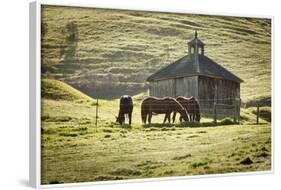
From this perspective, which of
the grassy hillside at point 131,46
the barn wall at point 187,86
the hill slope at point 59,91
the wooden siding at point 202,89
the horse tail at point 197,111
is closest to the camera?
the hill slope at point 59,91

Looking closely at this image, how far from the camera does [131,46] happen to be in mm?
8930

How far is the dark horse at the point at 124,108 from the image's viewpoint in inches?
347

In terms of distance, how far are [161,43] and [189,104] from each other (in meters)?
0.95

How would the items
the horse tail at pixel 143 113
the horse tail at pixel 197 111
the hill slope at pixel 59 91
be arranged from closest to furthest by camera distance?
the hill slope at pixel 59 91, the horse tail at pixel 143 113, the horse tail at pixel 197 111

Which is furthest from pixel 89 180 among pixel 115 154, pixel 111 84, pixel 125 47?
pixel 125 47

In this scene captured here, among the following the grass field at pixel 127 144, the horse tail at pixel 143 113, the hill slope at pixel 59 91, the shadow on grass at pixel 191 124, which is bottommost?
the grass field at pixel 127 144

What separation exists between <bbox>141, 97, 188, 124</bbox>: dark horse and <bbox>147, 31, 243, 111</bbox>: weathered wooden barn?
83mm

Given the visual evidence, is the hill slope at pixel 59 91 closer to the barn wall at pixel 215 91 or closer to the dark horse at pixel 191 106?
the dark horse at pixel 191 106

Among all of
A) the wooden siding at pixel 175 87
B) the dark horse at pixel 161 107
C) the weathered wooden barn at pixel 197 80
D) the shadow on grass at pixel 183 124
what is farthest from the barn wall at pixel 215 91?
the dark horse at pixel 161 107

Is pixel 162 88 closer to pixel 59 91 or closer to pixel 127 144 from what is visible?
pixel 127 144

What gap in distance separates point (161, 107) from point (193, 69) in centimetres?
74

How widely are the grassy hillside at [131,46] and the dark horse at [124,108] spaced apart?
10 cm

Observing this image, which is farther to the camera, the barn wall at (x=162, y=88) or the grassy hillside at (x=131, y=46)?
the barn wall at (x=162, y=88)

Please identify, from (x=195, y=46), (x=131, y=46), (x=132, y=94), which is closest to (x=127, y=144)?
(x=132, y=94)
